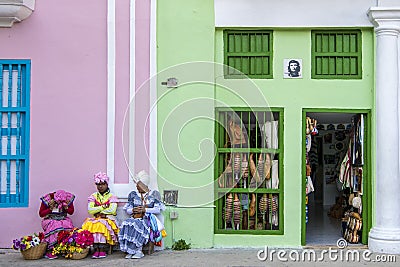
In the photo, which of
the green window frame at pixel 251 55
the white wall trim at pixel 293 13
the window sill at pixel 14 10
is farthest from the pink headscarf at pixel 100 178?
the white wall trim at pixel 293 13

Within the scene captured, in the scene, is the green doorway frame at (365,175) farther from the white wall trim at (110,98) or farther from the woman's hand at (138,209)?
the white wall trim at (110,98)

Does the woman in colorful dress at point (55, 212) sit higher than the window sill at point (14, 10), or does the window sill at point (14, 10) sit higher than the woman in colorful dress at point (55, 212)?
the window sill at point (14, 10)

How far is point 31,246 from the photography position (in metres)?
7.64

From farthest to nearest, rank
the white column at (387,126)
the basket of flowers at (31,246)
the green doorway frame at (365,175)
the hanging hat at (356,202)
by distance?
1. the hanging hat at (356,202)
2. the green doorway frame at (365,175)
3. the white column at (387,126)
4. the basket of flowers at (31,246)

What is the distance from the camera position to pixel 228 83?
8.49 m

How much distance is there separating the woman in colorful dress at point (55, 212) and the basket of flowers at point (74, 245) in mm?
120

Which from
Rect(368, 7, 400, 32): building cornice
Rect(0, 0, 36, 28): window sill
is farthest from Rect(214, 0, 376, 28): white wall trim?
Rect(0, 0, 36, 28): window sill

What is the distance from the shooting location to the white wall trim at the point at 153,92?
834cm

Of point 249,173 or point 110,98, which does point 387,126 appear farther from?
point 110,98

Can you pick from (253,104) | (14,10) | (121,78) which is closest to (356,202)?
(253,104)

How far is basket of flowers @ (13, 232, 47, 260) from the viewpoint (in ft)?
25.1

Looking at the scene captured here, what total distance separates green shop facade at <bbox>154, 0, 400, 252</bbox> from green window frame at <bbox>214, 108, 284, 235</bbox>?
16 mm

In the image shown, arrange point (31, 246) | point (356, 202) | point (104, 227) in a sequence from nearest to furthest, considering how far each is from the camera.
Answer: point (31, 246) → point (104, 227) → point (356, 202)

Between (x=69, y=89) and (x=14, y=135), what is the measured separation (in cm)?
110
